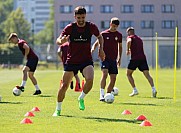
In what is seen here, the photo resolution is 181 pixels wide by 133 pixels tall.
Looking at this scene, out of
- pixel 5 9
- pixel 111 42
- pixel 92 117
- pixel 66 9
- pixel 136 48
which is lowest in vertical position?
pixel 92 117

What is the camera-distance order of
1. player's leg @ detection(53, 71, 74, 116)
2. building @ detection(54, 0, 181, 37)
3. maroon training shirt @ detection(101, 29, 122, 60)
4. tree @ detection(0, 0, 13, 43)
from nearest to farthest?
player's leg @ detection(53, 71, 74, 116)
maroon training shirt @ detection(101, 29, 122, 60)
building @ detection(54, 0, 181, 37)
tree @ detection(0, 0, 13, 43)

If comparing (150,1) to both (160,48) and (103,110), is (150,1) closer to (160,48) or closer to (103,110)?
(160,48)

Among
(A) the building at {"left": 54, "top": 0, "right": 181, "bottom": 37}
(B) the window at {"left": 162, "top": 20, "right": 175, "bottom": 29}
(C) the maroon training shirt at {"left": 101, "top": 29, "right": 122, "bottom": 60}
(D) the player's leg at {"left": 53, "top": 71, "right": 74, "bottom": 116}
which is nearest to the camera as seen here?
(D) the player's leg at {"left": 53, "top": 71, "right": 74, "bottom": 116}

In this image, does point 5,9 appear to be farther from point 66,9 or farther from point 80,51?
point 80,51

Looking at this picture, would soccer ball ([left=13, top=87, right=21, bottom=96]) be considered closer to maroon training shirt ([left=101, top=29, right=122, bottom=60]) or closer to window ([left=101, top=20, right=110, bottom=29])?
maroon training shirt ([left=101, top=29, right=122, bottom=60])

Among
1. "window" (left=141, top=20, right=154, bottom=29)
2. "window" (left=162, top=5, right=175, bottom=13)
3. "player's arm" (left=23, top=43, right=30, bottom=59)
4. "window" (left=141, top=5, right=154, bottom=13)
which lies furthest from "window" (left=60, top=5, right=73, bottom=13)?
"player's arm" (left=23, top=43, right=30, bottom=59)

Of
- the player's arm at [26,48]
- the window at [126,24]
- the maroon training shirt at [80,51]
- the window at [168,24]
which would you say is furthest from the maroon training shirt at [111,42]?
the window at [126,24]

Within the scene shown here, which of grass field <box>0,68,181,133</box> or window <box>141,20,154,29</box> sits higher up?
grass field <box>0,68,181,133</box>

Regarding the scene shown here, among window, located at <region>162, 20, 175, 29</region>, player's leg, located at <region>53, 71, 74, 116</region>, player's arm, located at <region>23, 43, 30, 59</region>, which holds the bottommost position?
window, located at <region>162, 20, 175, 29</region>

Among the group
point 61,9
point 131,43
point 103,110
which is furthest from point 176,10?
point 103,110

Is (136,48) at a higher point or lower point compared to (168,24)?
higher

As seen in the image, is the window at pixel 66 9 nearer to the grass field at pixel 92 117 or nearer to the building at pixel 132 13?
the building at pixel 132 13

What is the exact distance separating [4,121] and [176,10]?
232 feet

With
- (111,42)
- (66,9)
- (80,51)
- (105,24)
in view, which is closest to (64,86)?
(80,51)
